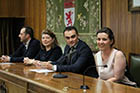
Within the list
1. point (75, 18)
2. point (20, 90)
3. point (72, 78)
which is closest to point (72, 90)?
point (72, 78)

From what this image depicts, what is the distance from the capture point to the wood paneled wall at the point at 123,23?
429cm

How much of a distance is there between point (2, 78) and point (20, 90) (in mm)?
680

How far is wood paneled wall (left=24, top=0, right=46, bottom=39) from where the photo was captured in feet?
22.9

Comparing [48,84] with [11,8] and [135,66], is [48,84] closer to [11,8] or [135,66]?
[135,66]

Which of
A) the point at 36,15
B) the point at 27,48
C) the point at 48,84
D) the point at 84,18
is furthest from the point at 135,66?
the point at 36,15

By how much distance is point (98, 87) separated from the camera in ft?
8.73

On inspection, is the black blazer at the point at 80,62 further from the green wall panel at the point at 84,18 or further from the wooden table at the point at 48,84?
the green wall panel at the point at 84,18

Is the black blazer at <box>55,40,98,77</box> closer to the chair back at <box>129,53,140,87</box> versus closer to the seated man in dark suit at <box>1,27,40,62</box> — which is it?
the chair back at <box>129,53,140,87</box>

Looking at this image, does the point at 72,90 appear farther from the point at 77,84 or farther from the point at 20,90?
the point at 20,90

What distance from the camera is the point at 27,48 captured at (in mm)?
5434

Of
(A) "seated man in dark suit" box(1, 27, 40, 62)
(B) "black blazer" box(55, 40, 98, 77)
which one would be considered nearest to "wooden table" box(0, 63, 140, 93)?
(B) "black blazer" box(55, 40, 98, 77)

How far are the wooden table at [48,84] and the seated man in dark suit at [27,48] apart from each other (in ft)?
4.03

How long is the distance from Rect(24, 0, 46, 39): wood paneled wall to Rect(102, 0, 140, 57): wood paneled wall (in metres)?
2.38

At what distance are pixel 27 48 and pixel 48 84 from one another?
8.74 ft
